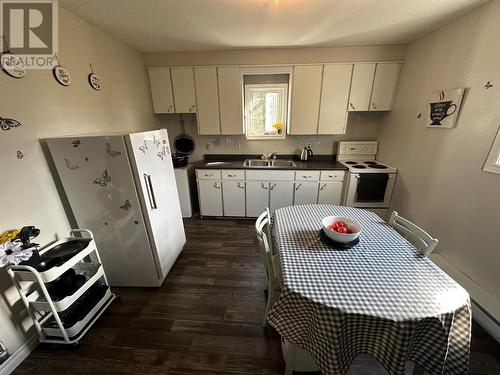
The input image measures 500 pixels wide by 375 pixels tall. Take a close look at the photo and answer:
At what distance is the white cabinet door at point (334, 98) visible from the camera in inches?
108

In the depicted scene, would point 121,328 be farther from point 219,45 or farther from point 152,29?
point 219,45

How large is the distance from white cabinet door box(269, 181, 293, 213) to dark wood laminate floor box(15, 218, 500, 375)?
1112 millimetres

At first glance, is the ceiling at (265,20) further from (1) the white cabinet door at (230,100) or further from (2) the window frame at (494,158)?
(2) the window frame at (494,158)

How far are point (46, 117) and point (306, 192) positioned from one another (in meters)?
2.89

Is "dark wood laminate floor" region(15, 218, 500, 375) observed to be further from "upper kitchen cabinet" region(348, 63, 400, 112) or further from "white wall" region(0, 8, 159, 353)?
"upper kitchen cabinet" region(348, 63, 400, 112)

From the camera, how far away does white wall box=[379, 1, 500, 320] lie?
160cm

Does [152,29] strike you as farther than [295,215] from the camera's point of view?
Yes

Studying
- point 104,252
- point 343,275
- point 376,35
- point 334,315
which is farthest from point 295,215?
point 376,35

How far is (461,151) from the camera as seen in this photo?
72.4 inches

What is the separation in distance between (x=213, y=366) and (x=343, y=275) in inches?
42.1

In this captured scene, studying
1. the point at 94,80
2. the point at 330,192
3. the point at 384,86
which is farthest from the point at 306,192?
the point at 94,80

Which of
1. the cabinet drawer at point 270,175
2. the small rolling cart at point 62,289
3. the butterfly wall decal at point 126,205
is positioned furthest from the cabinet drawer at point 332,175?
the small rolling cart at point 62,289

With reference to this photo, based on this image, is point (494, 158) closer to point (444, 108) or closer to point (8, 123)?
point (444, 108)

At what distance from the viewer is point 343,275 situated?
105 cm
